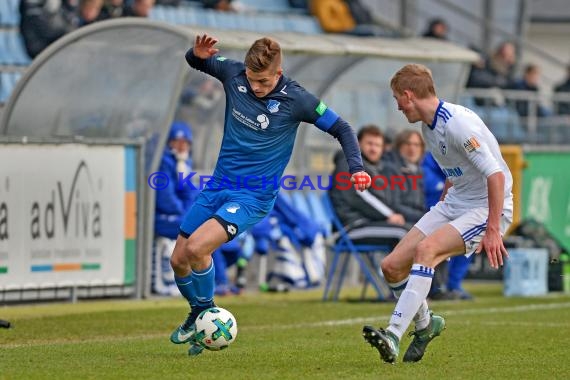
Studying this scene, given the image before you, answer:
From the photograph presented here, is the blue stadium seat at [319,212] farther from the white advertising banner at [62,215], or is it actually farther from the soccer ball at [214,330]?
the soccer ball at [214,330]

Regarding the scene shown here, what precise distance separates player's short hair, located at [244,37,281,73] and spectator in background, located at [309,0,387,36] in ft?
50.0

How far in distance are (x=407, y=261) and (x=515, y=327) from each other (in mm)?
3575

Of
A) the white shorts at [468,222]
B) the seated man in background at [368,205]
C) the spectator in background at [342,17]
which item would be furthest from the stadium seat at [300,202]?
the white shorts at [468,222]

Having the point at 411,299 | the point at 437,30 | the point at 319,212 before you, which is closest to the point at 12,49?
the point at 319,212

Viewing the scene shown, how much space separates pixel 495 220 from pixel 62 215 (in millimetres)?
7037

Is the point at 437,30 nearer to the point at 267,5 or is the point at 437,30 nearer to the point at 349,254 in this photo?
the point at 267,5

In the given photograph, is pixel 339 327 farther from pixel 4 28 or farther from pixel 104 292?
pixel 4 28

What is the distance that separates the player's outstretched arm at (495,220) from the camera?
30.6 feet

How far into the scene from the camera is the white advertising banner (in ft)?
48.7

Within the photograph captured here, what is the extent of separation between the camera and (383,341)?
9.36m

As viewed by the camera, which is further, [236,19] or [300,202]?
[236,19]

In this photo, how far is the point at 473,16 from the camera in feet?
94.4

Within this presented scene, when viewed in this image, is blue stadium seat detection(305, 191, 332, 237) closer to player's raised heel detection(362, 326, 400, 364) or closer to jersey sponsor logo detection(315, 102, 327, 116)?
jersey sponsor logo detection(315, 102, 327, 116)

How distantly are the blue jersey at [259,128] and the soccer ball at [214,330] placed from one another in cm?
88
